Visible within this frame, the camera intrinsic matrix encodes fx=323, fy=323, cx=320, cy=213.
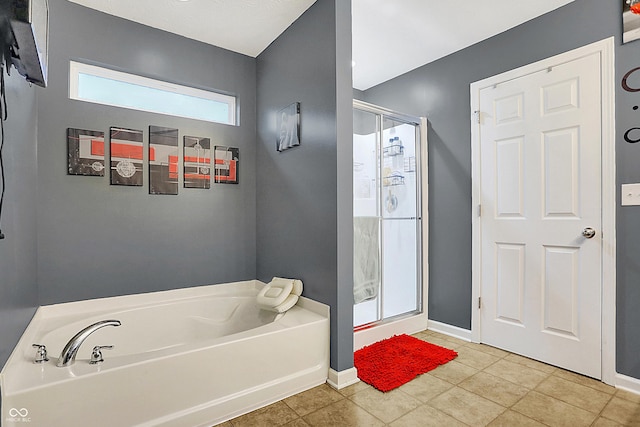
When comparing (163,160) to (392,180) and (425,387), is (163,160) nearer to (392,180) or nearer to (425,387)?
(392,180)

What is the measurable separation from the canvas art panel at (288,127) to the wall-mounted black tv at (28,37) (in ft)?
4.90

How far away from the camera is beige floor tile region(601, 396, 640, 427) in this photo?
5.68 feet

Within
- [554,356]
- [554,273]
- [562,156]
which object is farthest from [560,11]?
[554,356]

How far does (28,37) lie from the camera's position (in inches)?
A: 45.5

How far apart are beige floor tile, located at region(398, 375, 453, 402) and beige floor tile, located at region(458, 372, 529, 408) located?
0.13m

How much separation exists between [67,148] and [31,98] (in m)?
0.38

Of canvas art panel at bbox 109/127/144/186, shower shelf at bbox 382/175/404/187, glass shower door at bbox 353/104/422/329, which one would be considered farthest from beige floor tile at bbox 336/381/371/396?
canvas art panel at bbox 109/127/144/186

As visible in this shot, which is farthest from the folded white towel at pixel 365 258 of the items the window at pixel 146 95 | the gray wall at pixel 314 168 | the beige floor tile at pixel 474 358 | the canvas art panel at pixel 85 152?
A: the canvas art panel at pixel 85 152

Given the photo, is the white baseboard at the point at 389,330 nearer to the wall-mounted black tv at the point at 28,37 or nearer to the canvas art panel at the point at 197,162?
the canvas art panel at the point at 197,162

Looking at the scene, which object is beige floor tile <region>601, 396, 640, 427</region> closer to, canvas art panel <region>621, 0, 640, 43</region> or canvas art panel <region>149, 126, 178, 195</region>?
canvas art panel <region>621, 0, 640, 43</region>

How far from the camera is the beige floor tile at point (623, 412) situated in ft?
5.68

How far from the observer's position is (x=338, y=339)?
2102 millimetres

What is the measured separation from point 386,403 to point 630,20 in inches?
111

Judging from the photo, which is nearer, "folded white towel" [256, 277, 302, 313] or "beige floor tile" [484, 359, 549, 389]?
"beige floor tile" [484, 359, 549, 389]
